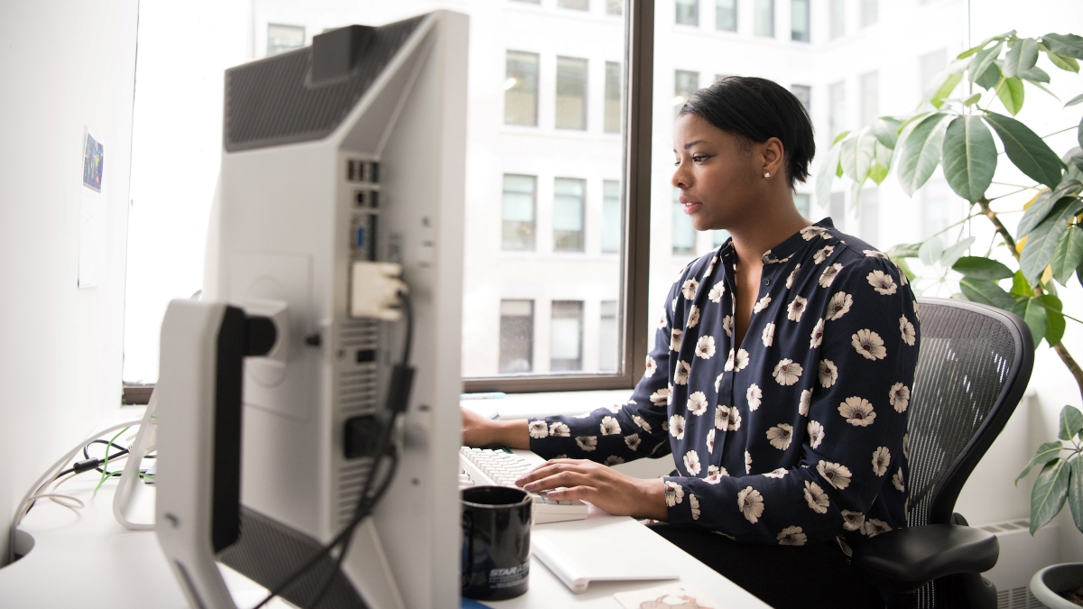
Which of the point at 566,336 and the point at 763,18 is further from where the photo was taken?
the point at 763,18

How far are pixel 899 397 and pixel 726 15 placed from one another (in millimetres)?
1867

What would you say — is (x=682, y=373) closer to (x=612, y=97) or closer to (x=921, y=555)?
(x=921, y=555)

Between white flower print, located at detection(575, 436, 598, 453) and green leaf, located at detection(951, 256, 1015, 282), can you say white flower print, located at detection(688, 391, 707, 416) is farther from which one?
green leaf, located at detection(951, 256, 1015, 282)

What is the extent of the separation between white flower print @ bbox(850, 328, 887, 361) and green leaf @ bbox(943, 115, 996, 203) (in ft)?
2.94

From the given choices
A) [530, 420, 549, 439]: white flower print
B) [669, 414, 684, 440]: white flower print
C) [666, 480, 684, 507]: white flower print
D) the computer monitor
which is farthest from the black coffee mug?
[669, 414, 684, 440]: white flower print

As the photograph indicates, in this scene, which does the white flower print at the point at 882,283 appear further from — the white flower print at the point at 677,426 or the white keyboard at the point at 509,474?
the white keyboard at the point at 509,474

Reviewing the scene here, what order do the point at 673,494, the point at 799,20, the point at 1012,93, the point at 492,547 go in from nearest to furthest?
the point at 492,547 → the point at 673,494 → the point at 1012,93 → the point at 799,20

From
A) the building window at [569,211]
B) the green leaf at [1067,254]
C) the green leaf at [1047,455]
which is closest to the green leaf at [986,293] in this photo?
the green leaf at [1067,254]

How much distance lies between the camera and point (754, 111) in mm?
1333

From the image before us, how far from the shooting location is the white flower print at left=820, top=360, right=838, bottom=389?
111cm

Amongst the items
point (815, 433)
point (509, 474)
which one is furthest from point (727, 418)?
point (509, 474)

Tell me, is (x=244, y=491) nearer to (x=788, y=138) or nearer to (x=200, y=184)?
(x=788, y=138)

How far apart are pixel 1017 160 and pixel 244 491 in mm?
1852

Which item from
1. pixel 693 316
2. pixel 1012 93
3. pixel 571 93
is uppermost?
pixel 571 93
